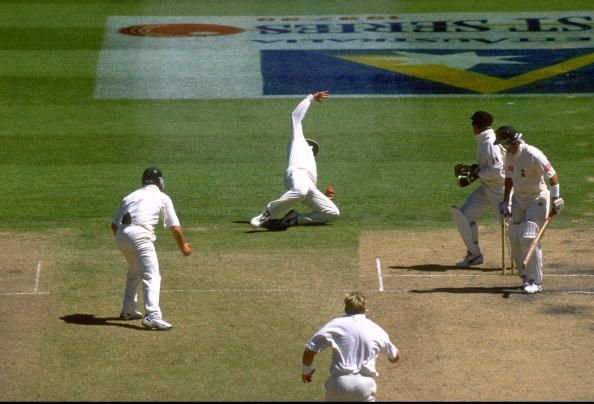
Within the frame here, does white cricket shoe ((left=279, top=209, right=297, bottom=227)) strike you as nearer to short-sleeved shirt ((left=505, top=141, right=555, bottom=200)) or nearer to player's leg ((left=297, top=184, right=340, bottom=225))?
player's leg ((left=297, top=184, right=340, bottom=225))

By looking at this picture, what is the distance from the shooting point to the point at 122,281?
17.7 m

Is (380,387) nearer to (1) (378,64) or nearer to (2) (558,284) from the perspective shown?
(2) (558,284)

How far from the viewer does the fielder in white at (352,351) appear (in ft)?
38.5

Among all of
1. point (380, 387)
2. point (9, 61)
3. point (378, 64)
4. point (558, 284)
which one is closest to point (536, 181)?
point (558, 284)

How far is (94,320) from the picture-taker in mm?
15977

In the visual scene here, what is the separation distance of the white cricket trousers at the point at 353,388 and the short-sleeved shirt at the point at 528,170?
17.8 feet

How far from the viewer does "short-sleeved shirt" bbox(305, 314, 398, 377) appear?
38.7 ft

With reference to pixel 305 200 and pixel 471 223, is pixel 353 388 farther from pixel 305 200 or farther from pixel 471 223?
pixel 305 200

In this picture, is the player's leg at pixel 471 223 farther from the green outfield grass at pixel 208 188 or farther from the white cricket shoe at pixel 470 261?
the green outfield grass at pixel 208 188

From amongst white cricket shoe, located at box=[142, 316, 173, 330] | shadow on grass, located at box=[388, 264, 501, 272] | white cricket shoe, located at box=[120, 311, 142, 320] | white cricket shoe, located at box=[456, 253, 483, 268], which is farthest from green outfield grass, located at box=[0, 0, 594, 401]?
white cricket shoe, located at box=[456, 253, 483, 268]

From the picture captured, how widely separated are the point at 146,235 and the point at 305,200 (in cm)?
543

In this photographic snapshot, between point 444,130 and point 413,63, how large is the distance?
4307 millimetres

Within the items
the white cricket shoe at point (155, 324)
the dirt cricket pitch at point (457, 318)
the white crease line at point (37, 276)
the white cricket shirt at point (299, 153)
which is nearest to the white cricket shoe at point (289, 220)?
the white cricket shirt at point (299, 153)

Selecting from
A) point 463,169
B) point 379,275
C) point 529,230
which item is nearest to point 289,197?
point 379,275
